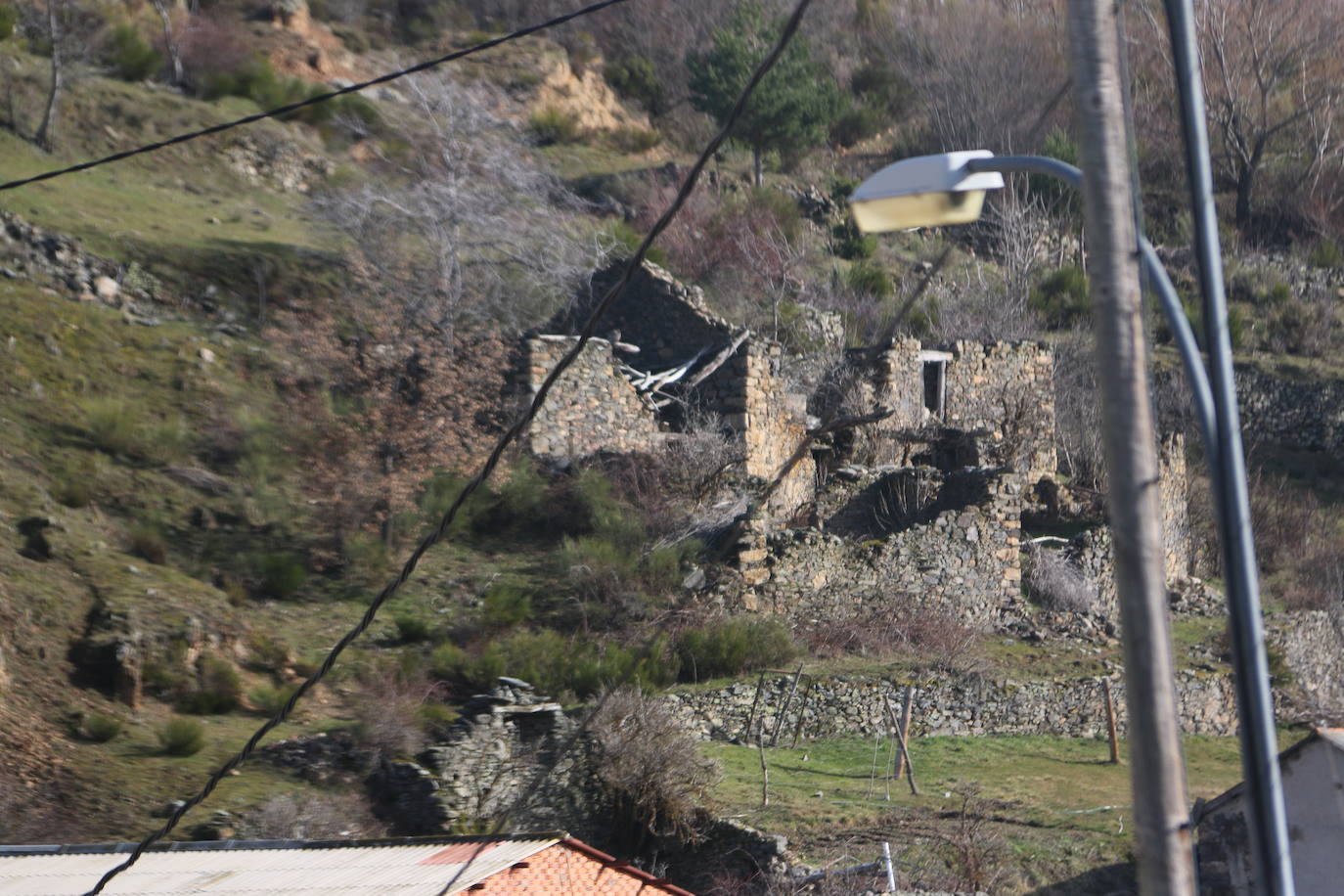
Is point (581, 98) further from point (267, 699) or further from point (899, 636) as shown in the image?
point (267, 699)

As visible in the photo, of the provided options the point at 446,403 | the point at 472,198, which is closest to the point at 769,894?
the point at 446,403

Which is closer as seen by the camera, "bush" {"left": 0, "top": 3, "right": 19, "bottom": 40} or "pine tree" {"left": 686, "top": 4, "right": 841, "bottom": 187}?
"bush" {"left": 0, "top": 3, "right": 19, "bottom": 40}

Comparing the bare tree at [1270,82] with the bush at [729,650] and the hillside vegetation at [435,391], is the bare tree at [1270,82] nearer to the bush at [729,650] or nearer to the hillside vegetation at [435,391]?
the hillside vegetation at [435,391]

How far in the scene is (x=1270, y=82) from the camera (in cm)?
4059

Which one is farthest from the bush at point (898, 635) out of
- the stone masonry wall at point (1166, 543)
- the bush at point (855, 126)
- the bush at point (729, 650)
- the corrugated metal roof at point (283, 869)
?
the bush at point (855, 126)

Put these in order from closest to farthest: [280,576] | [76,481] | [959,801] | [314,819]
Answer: [314,819] < [959,801] < [280,576] < [76,481]

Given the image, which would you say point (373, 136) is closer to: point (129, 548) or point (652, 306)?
point (652, 306)

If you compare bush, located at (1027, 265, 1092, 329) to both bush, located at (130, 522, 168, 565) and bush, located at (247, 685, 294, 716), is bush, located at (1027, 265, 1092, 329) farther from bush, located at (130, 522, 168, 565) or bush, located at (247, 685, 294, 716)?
bush, located at (247, 685, 294, 716)

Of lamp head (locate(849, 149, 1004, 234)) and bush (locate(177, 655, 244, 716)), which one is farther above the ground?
lamp head (locate(849, 149, 1004, 234))

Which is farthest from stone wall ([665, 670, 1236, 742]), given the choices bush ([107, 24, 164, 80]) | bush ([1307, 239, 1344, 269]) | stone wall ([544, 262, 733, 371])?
bush ([1307, 239, 1344, 269])

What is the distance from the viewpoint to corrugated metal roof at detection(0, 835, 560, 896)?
6785 millimetres

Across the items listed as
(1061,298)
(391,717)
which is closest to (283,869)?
(391,717)

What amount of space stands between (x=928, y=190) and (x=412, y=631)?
11.5 metres

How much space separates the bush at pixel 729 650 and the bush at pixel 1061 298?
19.5m
